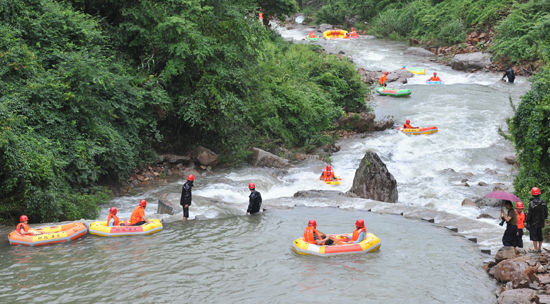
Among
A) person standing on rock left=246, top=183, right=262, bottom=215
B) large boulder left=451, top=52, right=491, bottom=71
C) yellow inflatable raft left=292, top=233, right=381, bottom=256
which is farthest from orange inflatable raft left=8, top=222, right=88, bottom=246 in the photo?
large boulder left=451, top=52, right=491, bottom=71

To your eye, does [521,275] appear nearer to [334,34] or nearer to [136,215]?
[136,215]

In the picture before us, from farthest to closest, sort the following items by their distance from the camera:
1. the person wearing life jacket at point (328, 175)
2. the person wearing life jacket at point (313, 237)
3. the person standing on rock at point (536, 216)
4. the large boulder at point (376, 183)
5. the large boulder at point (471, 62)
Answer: the large boulder at point (471, 62) < the person wearing life jacket at point (328, 175) < the large boulder at point (376, 183) < the person wearing life jacket at point (313, 237) < the person standing on rock at point (536, 216)

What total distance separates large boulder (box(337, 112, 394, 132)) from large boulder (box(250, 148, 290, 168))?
19.9 ft

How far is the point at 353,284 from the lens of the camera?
10.3 meters

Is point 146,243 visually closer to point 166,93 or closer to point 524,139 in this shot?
point 166,93

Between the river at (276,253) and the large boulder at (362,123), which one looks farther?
the large boulder at (362,123)

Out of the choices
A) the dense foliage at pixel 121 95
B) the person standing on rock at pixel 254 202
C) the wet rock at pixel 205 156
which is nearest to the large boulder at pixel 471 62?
the dense foliage at pixel 121 95

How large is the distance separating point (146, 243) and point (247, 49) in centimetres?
1174

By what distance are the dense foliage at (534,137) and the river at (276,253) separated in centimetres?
158

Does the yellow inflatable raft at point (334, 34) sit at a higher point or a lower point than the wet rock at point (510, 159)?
higher

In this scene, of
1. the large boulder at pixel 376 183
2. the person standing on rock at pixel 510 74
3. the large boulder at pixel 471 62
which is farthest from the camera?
the large boulder at pixel 471 62

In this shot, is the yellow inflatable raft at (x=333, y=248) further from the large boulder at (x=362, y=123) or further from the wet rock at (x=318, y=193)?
the large boulder at (x=362, y=123)

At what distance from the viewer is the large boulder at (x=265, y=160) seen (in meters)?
22.4

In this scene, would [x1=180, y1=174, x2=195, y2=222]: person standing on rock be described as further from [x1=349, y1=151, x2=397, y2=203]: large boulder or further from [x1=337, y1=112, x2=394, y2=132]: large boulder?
[x1=337, y1=112, x2=394, y2=132]: large boulder
